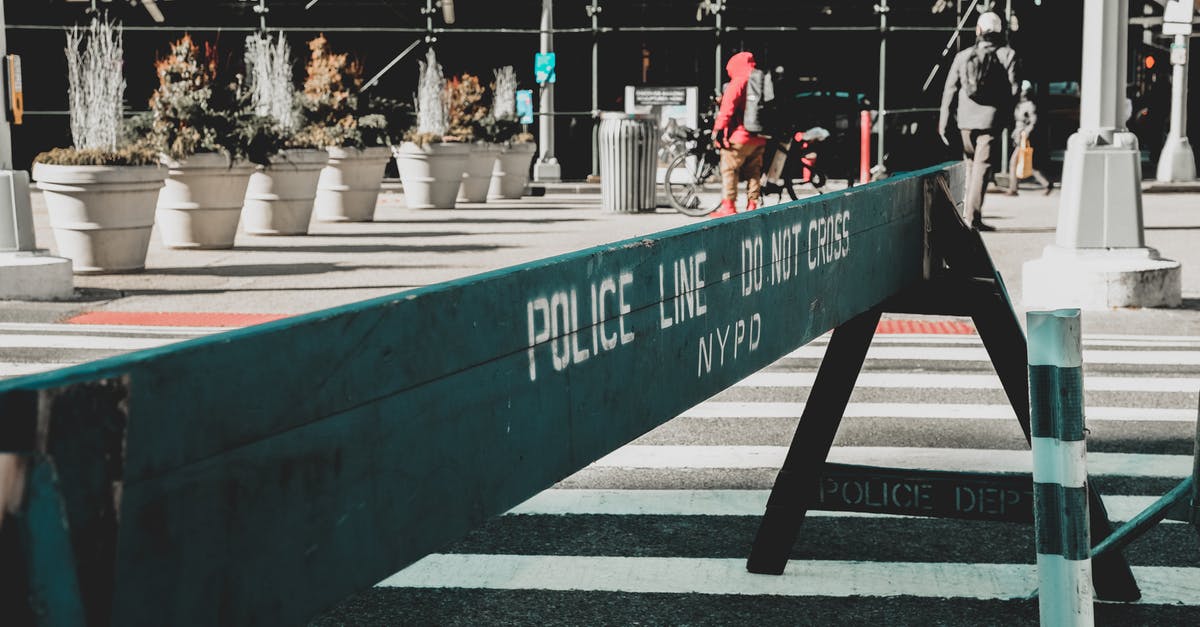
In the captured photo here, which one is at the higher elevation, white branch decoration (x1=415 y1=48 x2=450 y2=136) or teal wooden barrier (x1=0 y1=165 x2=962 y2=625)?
white branch decoration (x1=415 y1=48 x2=450 y2=136)

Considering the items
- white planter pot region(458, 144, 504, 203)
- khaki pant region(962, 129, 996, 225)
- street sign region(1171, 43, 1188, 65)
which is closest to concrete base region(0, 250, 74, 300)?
khaki pant region(962, 129, 996, 225)

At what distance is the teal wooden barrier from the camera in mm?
1593

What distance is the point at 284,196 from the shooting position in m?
16.9

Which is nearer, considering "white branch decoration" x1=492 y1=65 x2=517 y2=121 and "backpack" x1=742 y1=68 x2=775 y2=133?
"backpack" x1=742 y1=68 x2=775 y2=133

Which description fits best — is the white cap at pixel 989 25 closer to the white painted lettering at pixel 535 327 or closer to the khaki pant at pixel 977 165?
the khaki pant at pixel 977 165

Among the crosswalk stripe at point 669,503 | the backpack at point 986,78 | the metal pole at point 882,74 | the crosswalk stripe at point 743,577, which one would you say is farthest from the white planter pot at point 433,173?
the crosswalk stripe at point 743,577

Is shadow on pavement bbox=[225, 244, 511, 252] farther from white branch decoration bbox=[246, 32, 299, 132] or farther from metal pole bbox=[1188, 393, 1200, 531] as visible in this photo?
metal pole bbox=[1188, 393, 1200, 531]

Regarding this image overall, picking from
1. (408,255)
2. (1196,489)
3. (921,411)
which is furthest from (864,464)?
(408,255)

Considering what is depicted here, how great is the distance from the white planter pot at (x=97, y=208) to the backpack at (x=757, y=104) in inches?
238

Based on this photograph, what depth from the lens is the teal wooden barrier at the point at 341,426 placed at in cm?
159

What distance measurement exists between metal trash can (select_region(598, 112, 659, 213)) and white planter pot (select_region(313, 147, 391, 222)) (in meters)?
2.77

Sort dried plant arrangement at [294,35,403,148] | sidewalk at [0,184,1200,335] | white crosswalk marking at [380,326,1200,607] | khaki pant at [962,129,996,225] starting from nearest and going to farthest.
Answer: white crosswalk marking at [380,326,1200,607] → sidewalk at [0,184,1200,335] → khaki pant at [962,129,996,225] → dried plant arrangement at [294,35,403,148]

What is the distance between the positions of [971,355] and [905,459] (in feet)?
10.3

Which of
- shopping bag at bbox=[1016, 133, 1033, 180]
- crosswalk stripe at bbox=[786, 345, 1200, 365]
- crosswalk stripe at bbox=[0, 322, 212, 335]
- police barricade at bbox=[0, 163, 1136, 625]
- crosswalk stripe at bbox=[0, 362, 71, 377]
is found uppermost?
police barricade at bbox=[0, 163, 1136, 625]
